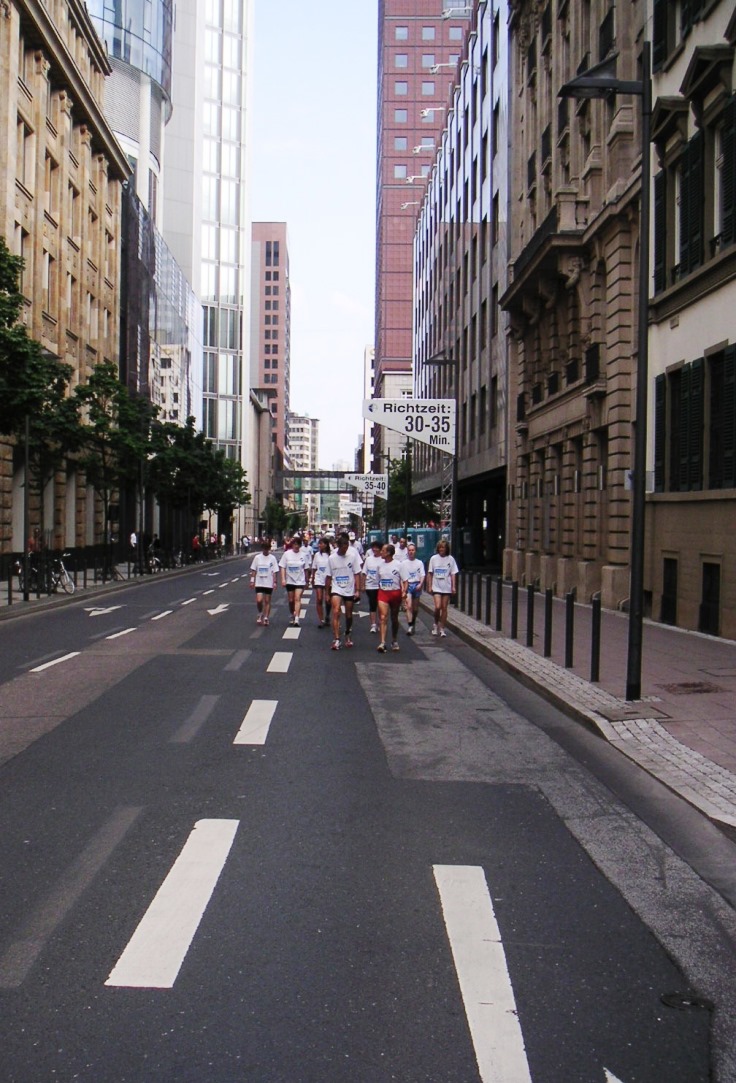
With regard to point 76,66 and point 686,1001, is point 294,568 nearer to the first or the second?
point 686,1001

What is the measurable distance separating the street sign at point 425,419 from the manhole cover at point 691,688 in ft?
48.8

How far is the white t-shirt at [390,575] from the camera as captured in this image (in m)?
16.5

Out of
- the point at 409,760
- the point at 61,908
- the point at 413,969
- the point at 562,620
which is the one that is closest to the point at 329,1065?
the point at 413,969

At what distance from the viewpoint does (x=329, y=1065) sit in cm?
337

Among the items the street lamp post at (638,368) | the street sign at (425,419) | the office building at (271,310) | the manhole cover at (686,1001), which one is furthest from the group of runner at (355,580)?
the office building at (271,310)

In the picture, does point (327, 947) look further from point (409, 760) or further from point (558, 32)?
point (558, 32)

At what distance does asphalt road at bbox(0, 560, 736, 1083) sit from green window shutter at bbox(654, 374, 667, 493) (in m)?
12.1

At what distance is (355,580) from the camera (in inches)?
704

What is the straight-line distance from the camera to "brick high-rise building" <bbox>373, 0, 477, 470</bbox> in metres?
137

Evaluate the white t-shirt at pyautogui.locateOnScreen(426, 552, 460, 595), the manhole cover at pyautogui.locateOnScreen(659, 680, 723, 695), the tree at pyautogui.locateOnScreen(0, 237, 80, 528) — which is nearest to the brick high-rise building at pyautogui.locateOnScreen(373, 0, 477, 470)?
the tree at pyautogui.locateOnScreen(0, 237, 80, 528)

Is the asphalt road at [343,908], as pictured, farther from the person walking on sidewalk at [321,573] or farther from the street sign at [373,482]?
the street sign at [373,482]

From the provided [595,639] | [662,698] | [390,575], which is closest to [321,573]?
[390,575]

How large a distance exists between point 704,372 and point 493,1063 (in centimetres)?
1671

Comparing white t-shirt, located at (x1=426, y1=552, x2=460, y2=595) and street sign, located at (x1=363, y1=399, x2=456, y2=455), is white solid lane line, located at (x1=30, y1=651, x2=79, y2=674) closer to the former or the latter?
white t-shirt, located at (x1=426, y1=552, x2=460, y2=595)
